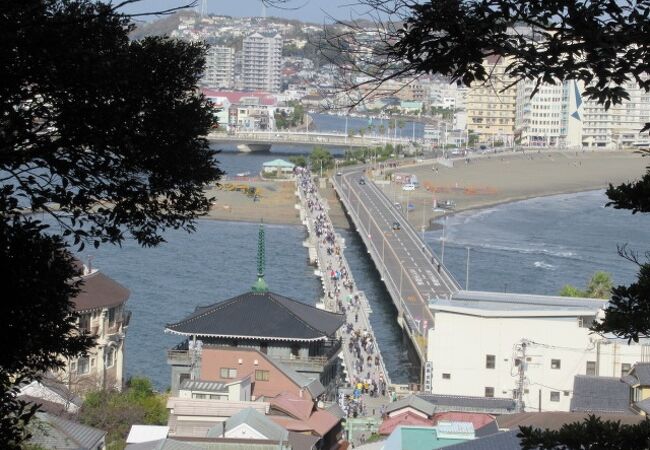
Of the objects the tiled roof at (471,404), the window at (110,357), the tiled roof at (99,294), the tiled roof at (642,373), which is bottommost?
the window at (110,357)

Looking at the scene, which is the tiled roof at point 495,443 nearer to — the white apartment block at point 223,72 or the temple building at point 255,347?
the temple building at point 255,347

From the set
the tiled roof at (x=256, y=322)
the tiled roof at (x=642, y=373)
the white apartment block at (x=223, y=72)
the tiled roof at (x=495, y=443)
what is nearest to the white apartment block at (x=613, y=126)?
the white apartment block at (x=223, y=72)

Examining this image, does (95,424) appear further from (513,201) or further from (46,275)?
(513,201)

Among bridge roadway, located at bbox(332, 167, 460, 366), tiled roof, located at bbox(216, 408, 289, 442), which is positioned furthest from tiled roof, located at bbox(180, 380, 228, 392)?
bridge roadway, located at bbox(332, 167, 460, 366)

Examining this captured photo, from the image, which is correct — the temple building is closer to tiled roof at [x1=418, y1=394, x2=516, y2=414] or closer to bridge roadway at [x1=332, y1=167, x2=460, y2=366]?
tiled roof at [x1=418, y1=394, x2=516, y2=414]

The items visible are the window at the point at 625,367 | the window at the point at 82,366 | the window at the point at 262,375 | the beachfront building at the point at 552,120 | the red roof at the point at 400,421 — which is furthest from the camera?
the beachfront building at the point at 552,120

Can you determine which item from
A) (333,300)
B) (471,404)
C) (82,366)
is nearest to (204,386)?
(471,404)

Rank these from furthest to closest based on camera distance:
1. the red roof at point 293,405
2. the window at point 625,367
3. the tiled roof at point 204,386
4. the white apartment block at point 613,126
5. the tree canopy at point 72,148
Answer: the white apartment block at point 613,126, the window at point 625,367, the tiled roof at point 204,386, the red roof at point 293,405, the tree canopy at point 72,148

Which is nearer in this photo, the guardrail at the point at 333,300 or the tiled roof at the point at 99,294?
the tiled roof at the point at 99,294
